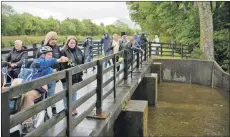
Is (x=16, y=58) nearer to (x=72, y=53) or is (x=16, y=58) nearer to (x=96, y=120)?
(x=72, y=53)

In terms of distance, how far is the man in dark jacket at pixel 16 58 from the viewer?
648 cm

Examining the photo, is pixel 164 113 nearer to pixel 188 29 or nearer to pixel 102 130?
pixel 102 130

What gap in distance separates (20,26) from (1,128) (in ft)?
113

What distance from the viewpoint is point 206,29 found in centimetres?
1722

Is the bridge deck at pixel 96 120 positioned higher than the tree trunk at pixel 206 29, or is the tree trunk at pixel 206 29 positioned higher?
the tree trunk at pixel 206 29

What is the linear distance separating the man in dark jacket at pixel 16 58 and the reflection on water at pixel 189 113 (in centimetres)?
393

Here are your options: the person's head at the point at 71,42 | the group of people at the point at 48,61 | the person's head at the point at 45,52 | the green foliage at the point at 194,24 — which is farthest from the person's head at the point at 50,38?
the green foliage at the point at 194,24

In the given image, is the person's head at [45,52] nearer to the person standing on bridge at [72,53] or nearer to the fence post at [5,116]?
the person standing on bridge at [72,53]

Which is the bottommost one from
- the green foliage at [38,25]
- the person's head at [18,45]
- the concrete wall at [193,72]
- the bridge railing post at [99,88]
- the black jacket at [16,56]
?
the concrete wall at [193,72]

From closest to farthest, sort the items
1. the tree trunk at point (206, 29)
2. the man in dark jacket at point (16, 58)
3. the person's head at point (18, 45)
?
1. the man in dark jacket at point (16, 58)
2. the person's head at point (18, 45)
3. the tree trunk at point (206, 29)

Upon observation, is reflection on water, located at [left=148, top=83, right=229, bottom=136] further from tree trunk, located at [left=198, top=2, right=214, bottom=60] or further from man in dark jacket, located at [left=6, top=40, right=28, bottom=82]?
man in dark jacket, located at [left=6, top=40, right=28, bottom=82]

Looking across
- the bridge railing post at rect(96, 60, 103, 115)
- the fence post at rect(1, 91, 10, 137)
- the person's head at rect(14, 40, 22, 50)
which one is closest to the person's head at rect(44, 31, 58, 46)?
the bridge railing post at rect(96, 60, 103, 115)

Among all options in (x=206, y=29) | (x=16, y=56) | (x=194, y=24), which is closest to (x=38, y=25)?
(x=194, y=24)

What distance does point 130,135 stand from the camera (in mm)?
6676
